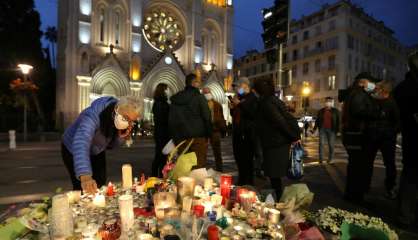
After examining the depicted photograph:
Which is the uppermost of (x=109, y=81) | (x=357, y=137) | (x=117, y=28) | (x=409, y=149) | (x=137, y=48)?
(x=117, y=28)

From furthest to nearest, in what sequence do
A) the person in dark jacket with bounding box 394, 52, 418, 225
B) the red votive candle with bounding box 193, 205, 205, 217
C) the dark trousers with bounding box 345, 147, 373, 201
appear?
the dark trousers with bounding box 345, 147, 373, 201 < the person in dark jacket with bounding box 394, 52, 418, 225 < the red votive candle with bounding box 193, 205, 205, 217

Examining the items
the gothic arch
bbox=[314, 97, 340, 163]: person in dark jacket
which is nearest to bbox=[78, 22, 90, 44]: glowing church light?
the gothic arch

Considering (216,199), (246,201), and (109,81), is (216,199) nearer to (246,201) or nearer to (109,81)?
(246,201)

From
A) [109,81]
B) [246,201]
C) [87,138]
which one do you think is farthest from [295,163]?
[109,81]

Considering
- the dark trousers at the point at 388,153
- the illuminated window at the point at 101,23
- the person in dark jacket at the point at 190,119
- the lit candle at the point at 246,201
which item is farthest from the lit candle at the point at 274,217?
the illuminated window at the point at 101,23

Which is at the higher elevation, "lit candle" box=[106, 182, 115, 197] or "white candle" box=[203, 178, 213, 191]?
"white candle" box=[203, 178, 213, 191]

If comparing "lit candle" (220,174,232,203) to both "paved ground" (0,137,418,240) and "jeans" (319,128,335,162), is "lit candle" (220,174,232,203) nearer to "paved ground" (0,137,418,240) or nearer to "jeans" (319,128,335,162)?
"paved ground" (0,137,418,240)

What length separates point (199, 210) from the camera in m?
2.24

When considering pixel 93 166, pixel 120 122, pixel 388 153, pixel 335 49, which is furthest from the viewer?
pixel 335 49

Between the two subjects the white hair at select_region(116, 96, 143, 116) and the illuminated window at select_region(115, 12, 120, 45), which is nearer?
the white hair at select_region(116, 96, 143, 116)

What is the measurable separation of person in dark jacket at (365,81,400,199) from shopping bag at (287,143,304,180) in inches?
52.6

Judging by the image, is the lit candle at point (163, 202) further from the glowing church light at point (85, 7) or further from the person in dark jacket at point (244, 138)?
the glowing church light at point (85, 7)

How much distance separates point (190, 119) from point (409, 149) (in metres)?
3.06

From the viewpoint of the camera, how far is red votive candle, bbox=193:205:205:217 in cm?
222
